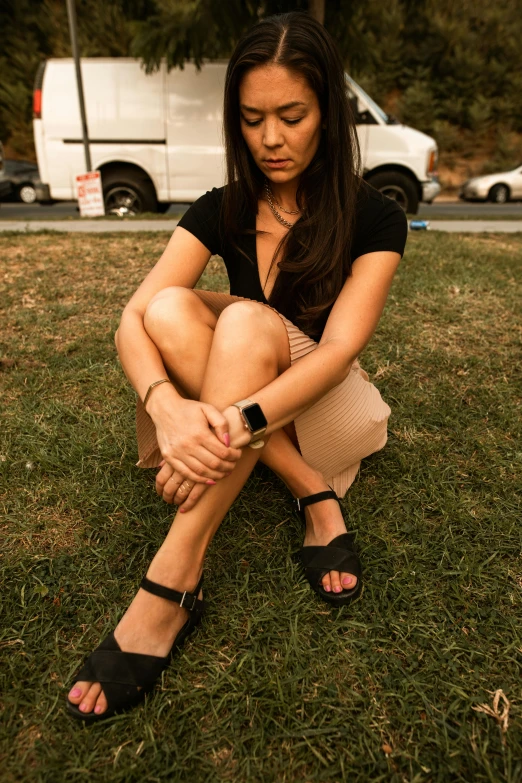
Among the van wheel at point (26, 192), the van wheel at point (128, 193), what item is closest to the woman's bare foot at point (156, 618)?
the van wheel at point (128, 193)

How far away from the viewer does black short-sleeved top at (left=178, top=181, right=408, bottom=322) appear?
1711mm

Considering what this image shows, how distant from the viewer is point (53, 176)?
27.5 feet

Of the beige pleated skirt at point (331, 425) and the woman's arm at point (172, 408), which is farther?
the beige pleated skirt at point (331, 425)

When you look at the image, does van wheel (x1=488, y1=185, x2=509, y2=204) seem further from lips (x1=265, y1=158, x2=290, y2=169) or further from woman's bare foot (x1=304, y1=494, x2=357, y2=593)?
woman's bare foot (x1=304, y1=494, x2=357, y2=593)


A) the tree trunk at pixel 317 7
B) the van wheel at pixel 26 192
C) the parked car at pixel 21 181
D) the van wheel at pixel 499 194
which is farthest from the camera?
the van wheel at pixel 499 194

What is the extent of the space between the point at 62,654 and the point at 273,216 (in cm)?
143

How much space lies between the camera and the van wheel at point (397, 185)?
7863 mm

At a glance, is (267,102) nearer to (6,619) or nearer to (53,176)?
(6,619)

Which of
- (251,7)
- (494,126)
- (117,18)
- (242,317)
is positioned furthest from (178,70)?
(494,126)

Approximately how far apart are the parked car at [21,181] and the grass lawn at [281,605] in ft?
46.3

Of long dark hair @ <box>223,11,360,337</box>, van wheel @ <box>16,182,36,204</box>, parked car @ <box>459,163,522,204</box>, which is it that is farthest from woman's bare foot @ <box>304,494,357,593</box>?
parked car @ <box>459,163,522,204</box>

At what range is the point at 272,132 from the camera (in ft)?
5.30

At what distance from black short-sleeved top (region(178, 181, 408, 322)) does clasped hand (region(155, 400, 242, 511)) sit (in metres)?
0.63

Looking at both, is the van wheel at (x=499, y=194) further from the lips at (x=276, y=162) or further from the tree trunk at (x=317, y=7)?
the lips at (x=276, y=162)
